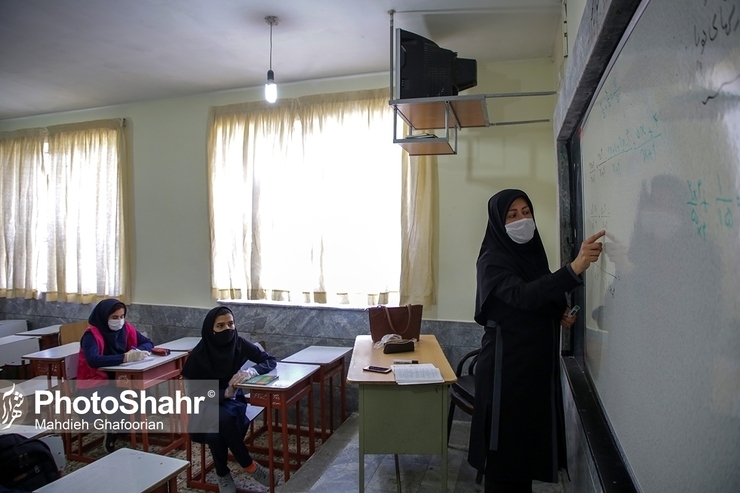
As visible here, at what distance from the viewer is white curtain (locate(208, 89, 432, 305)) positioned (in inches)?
146

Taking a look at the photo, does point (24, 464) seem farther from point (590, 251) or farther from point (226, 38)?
point (226, 38)

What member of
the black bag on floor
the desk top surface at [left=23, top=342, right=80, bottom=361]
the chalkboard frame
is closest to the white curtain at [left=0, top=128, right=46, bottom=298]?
the desk top surface at [left=23, top=342, right=80, bottom=361]

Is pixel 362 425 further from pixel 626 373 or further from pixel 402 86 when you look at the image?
pixel 402 86

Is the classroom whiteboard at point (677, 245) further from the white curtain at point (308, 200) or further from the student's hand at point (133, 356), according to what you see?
the student's hand at point (133, 356)

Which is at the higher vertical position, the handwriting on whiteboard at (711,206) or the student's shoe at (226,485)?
the handwriting on whiteboard at (711,206)

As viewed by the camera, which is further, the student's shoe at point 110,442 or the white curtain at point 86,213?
the white curtain at point 86,213

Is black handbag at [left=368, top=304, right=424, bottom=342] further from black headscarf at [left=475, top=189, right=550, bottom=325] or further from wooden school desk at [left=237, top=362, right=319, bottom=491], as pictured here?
black headscarf at [left=475, top=189, right=550, bottom=325]

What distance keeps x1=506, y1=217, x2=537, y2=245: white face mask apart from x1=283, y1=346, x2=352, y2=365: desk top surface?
1.92 m

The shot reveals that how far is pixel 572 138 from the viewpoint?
2.11 m

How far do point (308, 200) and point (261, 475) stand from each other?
213cm

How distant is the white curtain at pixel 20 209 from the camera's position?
4930mm

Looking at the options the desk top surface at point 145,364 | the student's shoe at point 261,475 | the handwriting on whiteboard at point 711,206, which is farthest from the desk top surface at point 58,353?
the handwriting on whiteboard at point 711,206

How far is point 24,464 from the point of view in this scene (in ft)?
5.41

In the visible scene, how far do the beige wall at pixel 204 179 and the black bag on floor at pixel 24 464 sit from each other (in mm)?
2592
